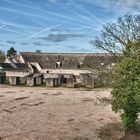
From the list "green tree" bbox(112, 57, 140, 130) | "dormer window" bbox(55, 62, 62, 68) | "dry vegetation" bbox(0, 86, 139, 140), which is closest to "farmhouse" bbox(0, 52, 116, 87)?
"dormer window" bbox(55, 62, 62, 68)

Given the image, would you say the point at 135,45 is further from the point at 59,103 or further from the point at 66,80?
the point at 66,80

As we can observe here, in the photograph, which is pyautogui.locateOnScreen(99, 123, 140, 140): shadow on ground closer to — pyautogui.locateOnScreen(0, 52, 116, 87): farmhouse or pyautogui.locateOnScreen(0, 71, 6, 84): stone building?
pyautogui.locateOnScreen(0, 52, 116, 87): farmhouse

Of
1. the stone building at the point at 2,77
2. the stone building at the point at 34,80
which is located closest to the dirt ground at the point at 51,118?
the stone building at the point at 34,80

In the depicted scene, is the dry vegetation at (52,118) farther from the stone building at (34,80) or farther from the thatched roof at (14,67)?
the thatched roof at (14,67)

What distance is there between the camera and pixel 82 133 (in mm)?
26203

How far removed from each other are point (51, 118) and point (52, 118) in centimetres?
10

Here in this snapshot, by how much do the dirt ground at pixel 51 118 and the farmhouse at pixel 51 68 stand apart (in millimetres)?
21584

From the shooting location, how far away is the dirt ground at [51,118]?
25.5 m

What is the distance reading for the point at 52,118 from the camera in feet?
105

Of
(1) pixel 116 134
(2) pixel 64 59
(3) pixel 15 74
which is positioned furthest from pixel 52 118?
(2) pixel 64 59

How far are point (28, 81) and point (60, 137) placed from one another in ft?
142

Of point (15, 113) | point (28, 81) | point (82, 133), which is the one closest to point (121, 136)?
point (82, 133)

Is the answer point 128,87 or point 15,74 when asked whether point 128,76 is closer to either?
point 128,87

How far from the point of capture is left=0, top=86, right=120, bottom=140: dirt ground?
1004 inches
